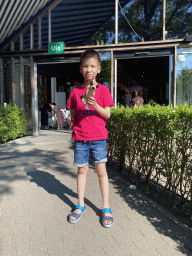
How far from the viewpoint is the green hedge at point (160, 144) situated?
2.55 m

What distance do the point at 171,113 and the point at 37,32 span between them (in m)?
9.21

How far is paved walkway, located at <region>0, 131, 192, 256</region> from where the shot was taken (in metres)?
2.17

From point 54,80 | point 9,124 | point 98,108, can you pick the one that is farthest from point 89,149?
point 54,80

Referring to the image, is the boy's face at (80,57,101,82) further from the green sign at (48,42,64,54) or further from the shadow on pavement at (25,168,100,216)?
the green sign at (48,42,64,54)

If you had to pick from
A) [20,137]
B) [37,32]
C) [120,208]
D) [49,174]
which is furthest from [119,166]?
[37,32]

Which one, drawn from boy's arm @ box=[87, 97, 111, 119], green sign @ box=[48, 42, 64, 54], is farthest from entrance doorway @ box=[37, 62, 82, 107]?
boy's arm @ box=[87, 97, 111, 119]

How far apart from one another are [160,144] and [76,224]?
138 cm

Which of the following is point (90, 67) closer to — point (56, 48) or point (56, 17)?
point (56, 48)

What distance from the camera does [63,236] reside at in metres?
2.38

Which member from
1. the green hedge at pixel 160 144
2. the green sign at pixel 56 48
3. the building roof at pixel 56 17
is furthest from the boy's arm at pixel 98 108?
the building roof at pixel 56 17

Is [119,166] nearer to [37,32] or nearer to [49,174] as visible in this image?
[49,174]

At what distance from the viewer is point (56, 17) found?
10836 millimetres

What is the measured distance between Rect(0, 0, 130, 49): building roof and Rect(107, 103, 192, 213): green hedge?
297 inches

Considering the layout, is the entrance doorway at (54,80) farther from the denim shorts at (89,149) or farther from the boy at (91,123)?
the denim shorts at (89,149)
